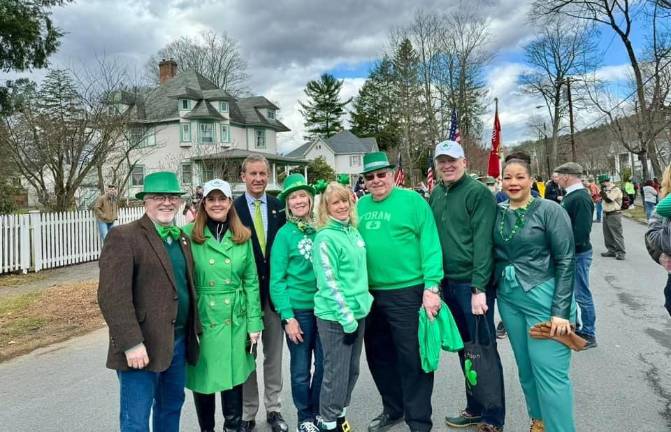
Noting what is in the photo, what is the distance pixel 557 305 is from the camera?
3.02 m

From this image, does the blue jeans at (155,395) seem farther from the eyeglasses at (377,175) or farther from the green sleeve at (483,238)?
the green sleeve at (483,238)

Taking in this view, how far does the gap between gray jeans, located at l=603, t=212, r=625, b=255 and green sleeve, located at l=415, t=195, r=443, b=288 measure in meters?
9.56

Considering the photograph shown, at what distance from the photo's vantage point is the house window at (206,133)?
38.9 metres

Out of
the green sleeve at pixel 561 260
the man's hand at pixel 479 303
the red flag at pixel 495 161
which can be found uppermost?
the red flag at pixel 495 161

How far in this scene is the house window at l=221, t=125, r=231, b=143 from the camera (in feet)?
133

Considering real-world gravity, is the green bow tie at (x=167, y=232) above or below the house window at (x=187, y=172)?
below

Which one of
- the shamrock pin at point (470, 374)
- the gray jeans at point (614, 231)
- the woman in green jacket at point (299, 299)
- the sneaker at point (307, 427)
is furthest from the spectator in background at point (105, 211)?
the gray jeans at point (614, 231)

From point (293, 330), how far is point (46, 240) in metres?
10.4

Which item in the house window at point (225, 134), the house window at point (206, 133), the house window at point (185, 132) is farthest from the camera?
the house window at point (225, 134)

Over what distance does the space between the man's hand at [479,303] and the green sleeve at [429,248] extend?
0.90ft

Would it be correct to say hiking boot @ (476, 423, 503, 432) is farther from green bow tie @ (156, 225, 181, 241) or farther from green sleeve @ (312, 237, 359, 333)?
green bow tie @ (156, 225, 181, 241)

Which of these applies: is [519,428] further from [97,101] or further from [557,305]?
[97,101]

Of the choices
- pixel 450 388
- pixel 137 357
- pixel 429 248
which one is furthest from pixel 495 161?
pixel 137 357

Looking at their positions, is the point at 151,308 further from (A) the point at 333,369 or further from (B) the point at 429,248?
(B) the point at 429,248
